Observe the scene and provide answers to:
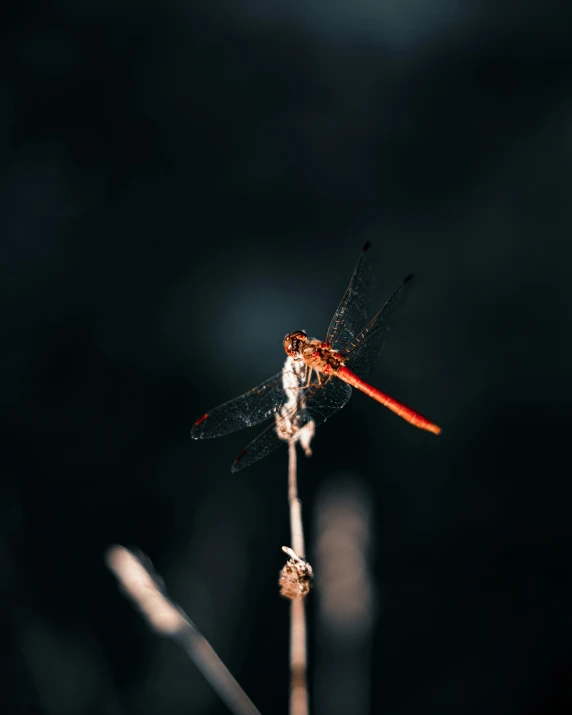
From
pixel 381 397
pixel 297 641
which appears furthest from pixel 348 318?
pixel 297 641

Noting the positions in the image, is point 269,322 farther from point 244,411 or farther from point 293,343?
point 244,411

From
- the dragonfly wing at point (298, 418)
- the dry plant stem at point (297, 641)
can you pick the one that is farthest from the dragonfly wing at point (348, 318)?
the dry plant stem at point (297, 641)

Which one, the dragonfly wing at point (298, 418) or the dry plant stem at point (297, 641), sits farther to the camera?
the dragonfly wing at point (298, 418)

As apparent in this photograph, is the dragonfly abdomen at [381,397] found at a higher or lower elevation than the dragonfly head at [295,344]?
lower

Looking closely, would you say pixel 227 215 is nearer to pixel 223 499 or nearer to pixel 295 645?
pixel 223 499

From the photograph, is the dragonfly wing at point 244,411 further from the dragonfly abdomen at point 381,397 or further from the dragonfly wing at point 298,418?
the dragonfly abdomen at point 381,397

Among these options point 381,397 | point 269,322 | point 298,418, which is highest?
point 269,322
